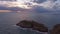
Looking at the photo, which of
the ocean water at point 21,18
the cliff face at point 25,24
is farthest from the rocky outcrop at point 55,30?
the cliff face at point 25,24

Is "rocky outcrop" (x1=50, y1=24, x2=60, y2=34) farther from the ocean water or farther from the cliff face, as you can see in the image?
the cliff face

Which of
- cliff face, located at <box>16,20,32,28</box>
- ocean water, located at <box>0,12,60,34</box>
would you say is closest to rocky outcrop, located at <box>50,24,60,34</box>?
ocean water, located at <box>0,12,60,34</box>

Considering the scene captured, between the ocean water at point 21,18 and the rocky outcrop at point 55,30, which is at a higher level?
the ocean water at point 21,18

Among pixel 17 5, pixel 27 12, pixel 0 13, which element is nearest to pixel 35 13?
pixel 27 12

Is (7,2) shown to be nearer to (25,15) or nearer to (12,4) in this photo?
(12,4)

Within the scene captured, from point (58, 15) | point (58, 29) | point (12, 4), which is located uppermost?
point (12, 4)

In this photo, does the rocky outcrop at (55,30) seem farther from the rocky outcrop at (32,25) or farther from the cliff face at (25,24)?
the cliff face at (25,24)

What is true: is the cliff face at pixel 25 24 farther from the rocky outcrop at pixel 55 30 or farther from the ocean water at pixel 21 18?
the rocky outcrop at pixel 55 30

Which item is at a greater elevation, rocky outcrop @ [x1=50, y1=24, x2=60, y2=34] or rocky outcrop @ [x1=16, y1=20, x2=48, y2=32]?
rocky outcrop @ [x1=16, y1=20, x2=48, y2=32]
